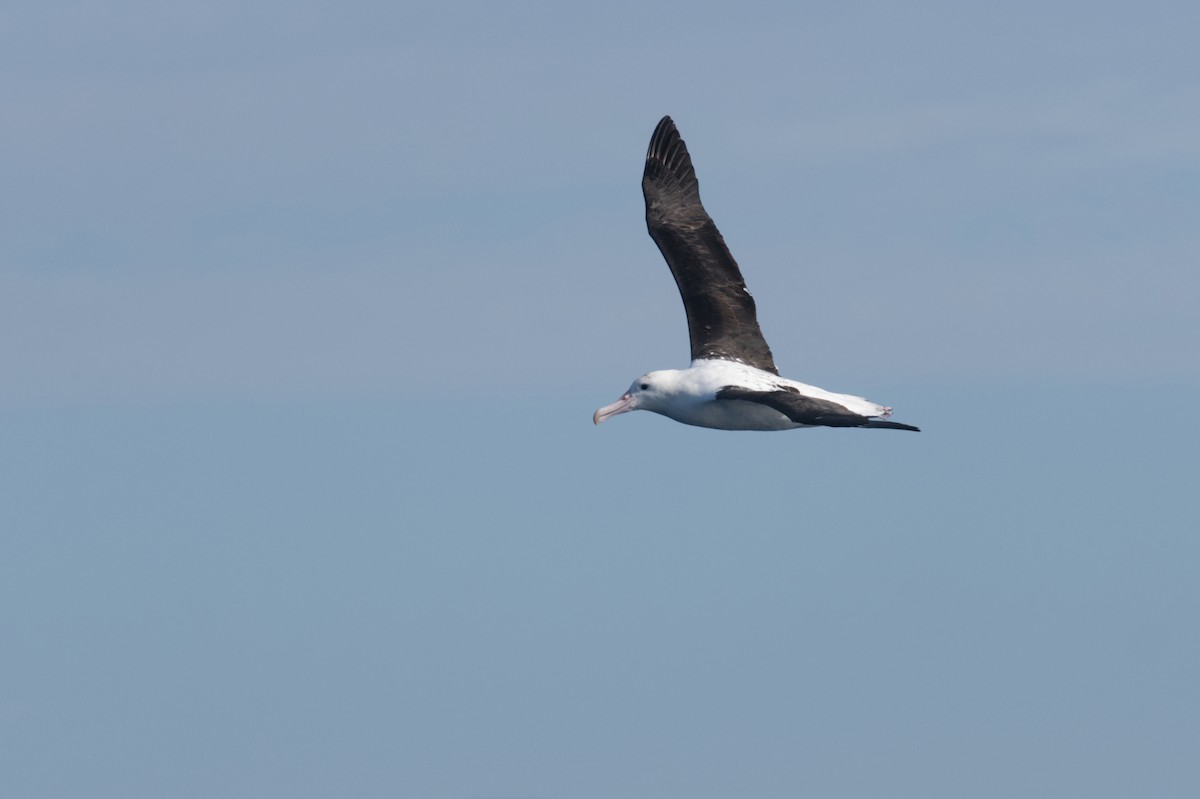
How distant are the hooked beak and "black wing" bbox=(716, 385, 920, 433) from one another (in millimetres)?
2010

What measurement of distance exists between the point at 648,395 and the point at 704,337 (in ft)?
5.40

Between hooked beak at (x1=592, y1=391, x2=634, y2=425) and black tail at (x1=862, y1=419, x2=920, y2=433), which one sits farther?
hooked beak at (x1=592, y1=391, x2=634, y2=425)

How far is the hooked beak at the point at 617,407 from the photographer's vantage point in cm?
2773

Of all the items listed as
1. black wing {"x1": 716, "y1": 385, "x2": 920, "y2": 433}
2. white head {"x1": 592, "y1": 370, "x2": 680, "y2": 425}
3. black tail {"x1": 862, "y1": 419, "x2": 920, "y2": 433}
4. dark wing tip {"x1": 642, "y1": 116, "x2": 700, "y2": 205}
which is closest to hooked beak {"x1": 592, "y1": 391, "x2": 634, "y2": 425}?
white head {"x1": 592, "y1": 370, "x2": 680, "y2": 425}

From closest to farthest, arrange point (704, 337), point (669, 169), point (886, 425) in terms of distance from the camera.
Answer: point (886, 425) < point (704, 337) < point (669, 169)

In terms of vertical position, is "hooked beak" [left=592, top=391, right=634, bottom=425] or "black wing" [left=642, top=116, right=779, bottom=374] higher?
"black wing" [left=642, top=116, right=779, bottom=374]

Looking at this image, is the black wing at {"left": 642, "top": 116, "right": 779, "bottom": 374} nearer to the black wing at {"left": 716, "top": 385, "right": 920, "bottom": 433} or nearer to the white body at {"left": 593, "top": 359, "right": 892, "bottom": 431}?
the white body at {"left": 593, "top": 359, "right": 892, "bottom": 431}

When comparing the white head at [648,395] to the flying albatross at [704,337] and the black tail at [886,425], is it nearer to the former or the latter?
the flying albatross at [704,337]

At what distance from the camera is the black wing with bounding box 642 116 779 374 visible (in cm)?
2848

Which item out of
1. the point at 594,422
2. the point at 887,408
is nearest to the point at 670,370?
the point at 594,422

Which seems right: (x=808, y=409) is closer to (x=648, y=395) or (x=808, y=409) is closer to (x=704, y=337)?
(x=648, y=395)

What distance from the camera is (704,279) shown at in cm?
2878

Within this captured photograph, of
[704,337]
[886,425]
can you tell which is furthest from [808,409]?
[704,337]

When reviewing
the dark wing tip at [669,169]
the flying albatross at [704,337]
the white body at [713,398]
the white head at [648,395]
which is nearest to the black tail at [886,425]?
the flying albatross at [704,337]
